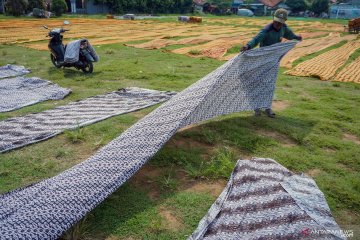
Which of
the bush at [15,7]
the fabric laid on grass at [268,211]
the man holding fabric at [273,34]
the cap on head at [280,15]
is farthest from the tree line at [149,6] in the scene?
the fabric laid on grass at [268,211]

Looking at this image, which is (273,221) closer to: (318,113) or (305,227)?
(305,227)

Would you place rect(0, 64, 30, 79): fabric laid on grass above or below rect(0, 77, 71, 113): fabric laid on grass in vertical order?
above

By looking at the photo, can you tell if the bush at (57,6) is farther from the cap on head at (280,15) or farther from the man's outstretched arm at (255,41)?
the cap on head at (280,15)

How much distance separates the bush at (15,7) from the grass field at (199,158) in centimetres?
2770

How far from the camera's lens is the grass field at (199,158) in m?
2.76

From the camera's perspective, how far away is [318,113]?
18.1 ft

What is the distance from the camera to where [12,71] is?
8.32 m

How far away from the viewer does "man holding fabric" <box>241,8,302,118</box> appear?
491 centimetres

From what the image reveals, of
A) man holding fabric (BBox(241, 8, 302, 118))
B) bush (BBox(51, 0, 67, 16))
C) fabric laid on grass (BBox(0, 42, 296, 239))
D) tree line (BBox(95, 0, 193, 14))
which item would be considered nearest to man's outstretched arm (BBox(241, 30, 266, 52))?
man holding fabric (BBox(241, 8, 302, 118))

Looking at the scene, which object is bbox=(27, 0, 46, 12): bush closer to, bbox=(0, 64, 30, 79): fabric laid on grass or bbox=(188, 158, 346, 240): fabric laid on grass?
bbox=(0, 64, 30, 79): fabric laid on grass

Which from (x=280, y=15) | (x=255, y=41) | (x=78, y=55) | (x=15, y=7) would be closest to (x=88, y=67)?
(x=78, y=55)

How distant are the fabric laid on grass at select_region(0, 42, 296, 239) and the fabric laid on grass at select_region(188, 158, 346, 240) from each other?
0.86m

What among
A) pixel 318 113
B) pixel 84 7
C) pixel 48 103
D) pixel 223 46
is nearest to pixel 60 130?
pixel 48 103

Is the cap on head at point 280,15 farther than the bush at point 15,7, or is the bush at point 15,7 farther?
the bush at point 15,7
